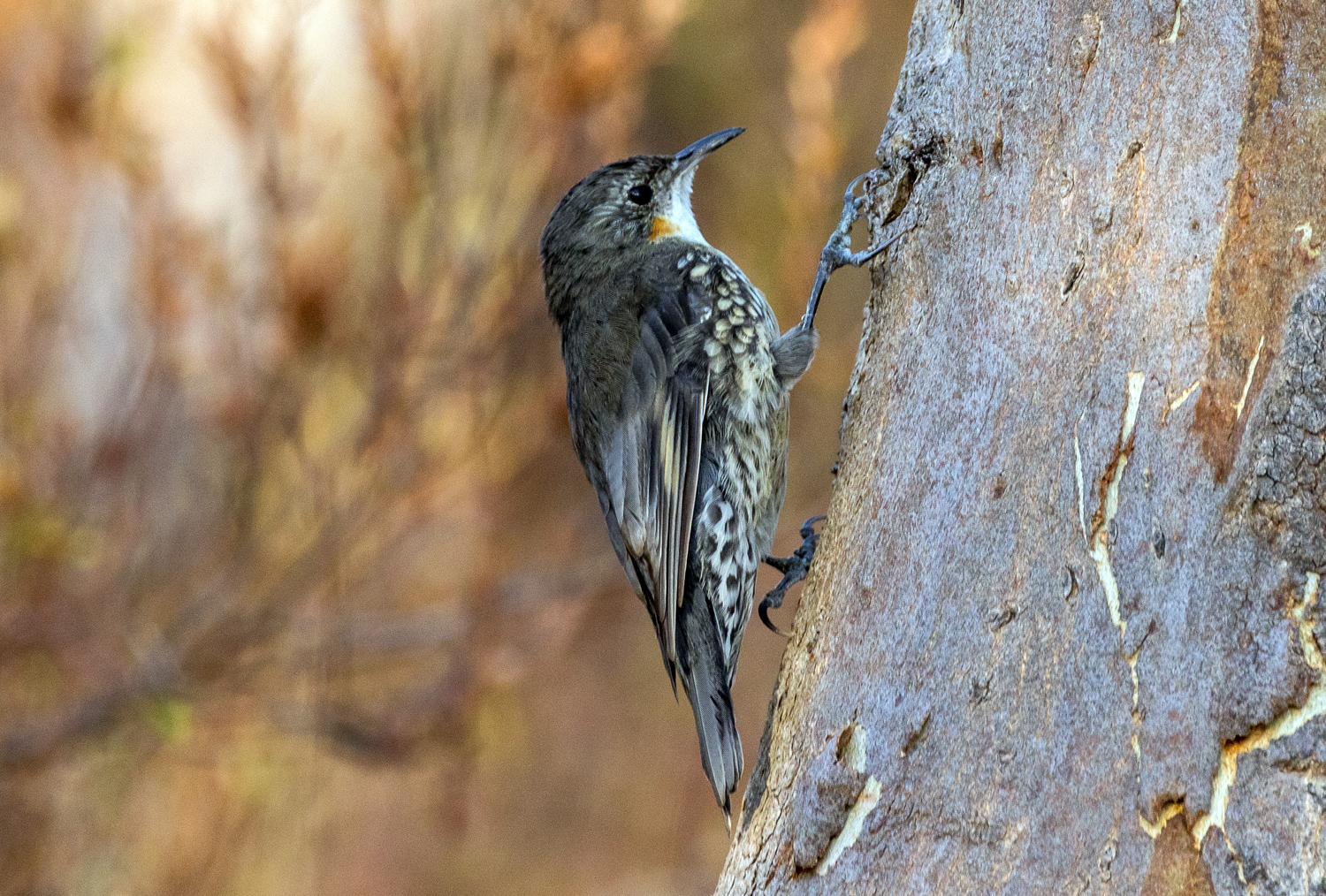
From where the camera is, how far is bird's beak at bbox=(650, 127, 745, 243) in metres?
3.32

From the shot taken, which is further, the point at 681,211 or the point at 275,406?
the point at 275,406

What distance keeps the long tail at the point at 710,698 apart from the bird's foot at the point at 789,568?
145 mm

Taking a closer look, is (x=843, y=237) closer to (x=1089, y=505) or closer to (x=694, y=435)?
(x=694, y=435)

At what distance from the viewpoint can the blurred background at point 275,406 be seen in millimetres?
3816

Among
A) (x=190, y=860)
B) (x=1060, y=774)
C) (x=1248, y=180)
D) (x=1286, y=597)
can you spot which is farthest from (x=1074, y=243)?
(x=190, y=860)

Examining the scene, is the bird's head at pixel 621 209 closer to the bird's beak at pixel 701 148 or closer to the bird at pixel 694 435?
the bird's beak at pixel 701 148

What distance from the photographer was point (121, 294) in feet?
15.6

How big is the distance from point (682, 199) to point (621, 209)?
0.22 meters

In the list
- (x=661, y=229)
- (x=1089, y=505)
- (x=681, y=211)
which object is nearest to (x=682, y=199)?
(x=681, y=211)

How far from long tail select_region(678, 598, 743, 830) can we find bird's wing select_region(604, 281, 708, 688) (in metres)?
0.05

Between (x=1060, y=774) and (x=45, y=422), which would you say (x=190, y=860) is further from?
(x=1060, y=774)

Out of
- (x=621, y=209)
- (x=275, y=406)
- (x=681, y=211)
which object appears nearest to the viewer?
(x=621, y=209)

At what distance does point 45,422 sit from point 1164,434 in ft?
12.3

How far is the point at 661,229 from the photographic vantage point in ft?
10.9
